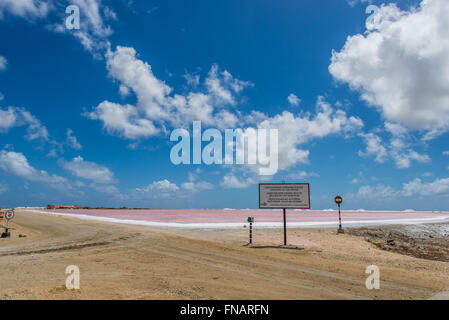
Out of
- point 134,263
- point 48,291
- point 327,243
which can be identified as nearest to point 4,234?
point 134,263

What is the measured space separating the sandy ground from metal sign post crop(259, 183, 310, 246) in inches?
100

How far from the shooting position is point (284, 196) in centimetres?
1842

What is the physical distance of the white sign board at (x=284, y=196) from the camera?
59.8 ft

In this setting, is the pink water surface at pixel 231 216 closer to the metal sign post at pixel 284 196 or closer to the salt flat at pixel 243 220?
the salt flat at pixel 243 220

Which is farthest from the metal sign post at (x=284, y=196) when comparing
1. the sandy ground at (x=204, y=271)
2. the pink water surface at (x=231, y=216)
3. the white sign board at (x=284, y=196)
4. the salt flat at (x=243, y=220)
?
the pink water surface at (x=231, y=216)

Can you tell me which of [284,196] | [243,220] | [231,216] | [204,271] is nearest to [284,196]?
[284,196]

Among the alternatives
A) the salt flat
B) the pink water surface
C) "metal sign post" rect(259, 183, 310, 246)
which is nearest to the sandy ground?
"metal sign post" rect(259, 183, 310, 246)

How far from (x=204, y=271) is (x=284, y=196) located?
9.71m

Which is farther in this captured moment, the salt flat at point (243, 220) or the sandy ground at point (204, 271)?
the salt flat at point (243, 220)

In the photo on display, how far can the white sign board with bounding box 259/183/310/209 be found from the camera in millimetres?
18228

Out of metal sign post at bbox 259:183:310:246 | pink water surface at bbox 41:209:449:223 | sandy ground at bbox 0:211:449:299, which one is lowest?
pink water surface at bbox 41:209:449:223

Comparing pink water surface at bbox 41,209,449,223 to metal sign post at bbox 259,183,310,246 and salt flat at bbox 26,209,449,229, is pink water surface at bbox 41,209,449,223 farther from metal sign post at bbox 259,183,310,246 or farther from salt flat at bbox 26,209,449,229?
metal sign post at bbox 259,183,310,246

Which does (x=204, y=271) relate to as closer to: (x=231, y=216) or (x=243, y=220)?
(x=243, y=220)
